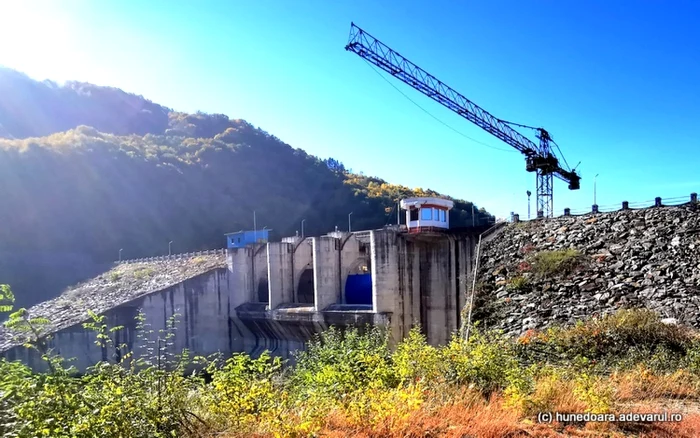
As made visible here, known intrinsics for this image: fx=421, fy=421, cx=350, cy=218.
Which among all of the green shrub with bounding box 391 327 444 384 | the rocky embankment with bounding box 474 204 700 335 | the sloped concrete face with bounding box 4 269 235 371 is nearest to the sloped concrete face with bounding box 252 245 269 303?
the sloped concrete face with bounding box 4 269 235 371

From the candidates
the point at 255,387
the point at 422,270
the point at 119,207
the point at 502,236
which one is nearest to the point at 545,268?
the point at 502,236

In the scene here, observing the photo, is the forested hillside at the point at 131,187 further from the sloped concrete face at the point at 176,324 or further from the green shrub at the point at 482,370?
the green shrub at the point at 482,370

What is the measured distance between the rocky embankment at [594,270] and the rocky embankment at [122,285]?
84.2 ft

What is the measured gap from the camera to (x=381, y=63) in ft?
110

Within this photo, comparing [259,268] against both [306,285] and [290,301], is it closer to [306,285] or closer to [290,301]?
[306,285]

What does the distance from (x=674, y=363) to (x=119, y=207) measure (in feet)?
229

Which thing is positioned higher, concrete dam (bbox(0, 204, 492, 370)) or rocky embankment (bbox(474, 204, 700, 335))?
rocky embankment (bbox(474, 204, 700, 335))

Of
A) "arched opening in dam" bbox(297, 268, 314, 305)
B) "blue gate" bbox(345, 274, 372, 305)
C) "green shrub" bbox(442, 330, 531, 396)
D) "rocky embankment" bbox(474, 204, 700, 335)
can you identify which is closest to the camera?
"green shrub" bbox(442, 330, 531, 396)

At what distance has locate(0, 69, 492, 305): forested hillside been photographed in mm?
55031

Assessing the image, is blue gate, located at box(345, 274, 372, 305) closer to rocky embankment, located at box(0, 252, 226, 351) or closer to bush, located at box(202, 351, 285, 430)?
rocky embankment, located at box(0, 252, 226, 351)

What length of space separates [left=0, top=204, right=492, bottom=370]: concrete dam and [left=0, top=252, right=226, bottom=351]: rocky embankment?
552 mm

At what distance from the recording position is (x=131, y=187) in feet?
→ 223

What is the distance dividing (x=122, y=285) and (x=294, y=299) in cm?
1919

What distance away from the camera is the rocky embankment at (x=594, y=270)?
39.1 ft
